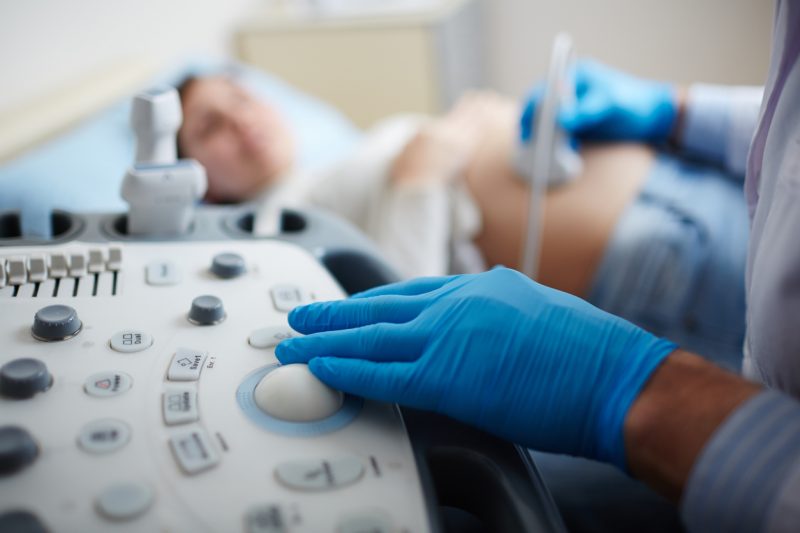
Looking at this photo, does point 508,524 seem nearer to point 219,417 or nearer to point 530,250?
Result: point 219,417

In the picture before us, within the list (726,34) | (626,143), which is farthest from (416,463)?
(726,34)

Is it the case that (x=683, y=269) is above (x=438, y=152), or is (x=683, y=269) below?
below

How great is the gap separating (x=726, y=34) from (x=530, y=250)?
3.77 feet

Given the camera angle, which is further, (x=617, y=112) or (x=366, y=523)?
(x=617, y=112)

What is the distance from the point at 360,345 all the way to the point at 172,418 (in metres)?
0.13

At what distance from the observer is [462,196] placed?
128 cm

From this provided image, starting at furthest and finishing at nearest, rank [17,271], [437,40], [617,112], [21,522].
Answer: [437,40] → [617,112] → [17,271] → [21,522]

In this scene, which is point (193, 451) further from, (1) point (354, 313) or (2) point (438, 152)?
(2) point (438, 152)

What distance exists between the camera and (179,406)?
42cm

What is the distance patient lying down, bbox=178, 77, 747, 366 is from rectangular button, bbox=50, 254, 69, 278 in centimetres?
51

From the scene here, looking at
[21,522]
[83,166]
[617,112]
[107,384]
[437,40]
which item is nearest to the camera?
[21,522]

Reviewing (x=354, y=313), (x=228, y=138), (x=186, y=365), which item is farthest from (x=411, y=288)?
(x=228, y=138)

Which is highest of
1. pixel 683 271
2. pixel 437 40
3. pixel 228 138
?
pixel 437 40

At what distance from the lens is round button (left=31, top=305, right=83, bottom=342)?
1.56 ft
